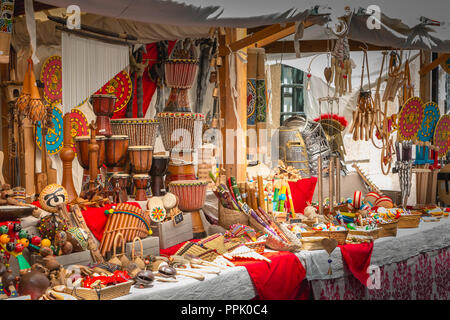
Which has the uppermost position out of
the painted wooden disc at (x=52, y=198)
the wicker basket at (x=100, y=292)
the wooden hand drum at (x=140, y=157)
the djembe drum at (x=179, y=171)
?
the wooden hand drum at (x=140, y=157)

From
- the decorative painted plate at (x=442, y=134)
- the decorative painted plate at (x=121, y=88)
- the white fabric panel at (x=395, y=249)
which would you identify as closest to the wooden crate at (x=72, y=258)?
the white fabric panel at (x=395, y=249)

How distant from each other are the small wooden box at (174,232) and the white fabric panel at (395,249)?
2.62 ft

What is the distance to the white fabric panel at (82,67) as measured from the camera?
4186 millimetres

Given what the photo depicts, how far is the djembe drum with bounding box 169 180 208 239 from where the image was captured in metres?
3.57

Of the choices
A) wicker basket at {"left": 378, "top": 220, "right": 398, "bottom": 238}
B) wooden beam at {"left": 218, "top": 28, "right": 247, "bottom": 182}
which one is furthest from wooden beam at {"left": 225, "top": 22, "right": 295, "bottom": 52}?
wicker basket at {"left": 378, "top": 220, "right": 398, "bottom": 238}

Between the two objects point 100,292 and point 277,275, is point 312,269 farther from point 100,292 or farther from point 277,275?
point 100,292

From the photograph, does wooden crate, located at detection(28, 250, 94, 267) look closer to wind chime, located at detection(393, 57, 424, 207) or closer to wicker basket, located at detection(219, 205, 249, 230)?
wicker basket, located at detection(219, 205, 249, 230)

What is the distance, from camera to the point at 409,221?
4.05m

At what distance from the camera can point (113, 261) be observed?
2682mm

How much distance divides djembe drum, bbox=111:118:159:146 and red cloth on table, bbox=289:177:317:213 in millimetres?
1848

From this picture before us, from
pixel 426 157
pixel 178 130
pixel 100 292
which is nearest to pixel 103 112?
pixel 178 130

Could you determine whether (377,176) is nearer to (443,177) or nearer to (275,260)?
(443,177)

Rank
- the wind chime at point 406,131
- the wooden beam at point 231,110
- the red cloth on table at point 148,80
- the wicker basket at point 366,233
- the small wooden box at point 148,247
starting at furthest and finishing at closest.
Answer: the red cloth on table at point 148,80 < the wooden beam at point 231,110 < the wind chime at point 406,131 < the wicker basket at point 366,233 < the small wooden box at point 148,247

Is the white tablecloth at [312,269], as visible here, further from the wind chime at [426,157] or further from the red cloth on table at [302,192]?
the red cloth on table at [302,192]
